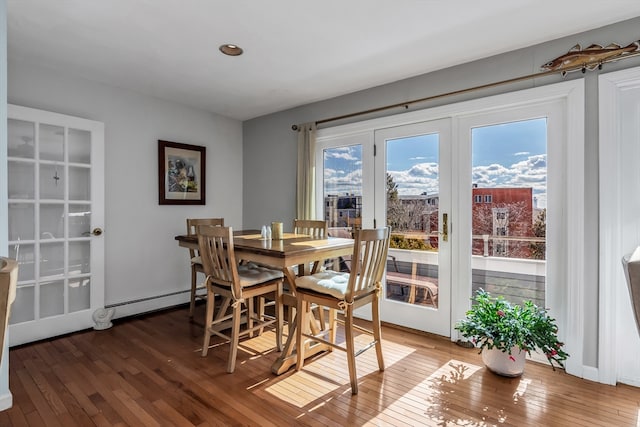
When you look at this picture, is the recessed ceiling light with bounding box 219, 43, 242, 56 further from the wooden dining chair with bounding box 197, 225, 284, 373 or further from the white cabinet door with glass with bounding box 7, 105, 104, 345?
the white cabinet door with glass with bounding box 7, 105, 104, 345

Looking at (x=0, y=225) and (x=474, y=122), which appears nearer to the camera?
(x=0, y=225)

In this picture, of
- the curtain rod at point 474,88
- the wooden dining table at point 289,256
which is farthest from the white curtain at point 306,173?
the wooden dining table at point 289,256

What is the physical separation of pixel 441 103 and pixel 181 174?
2.98m

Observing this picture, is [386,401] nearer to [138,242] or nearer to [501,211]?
[501,211]

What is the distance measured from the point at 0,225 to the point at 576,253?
143 inches

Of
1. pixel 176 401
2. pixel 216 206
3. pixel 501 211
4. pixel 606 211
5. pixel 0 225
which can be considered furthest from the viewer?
pixel 216 206

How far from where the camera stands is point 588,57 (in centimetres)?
230

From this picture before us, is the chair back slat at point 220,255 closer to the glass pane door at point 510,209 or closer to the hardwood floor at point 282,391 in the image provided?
the hardwood floor at point 282,391

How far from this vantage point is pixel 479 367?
2.52 meters

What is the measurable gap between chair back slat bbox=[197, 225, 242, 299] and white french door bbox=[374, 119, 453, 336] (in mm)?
1638

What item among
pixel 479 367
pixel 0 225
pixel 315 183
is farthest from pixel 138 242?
pixel 479 367

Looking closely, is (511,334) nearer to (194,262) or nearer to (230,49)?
(194,262)

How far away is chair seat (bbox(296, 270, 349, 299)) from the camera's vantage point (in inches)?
88.4

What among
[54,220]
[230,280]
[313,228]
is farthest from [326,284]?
[54,220]
